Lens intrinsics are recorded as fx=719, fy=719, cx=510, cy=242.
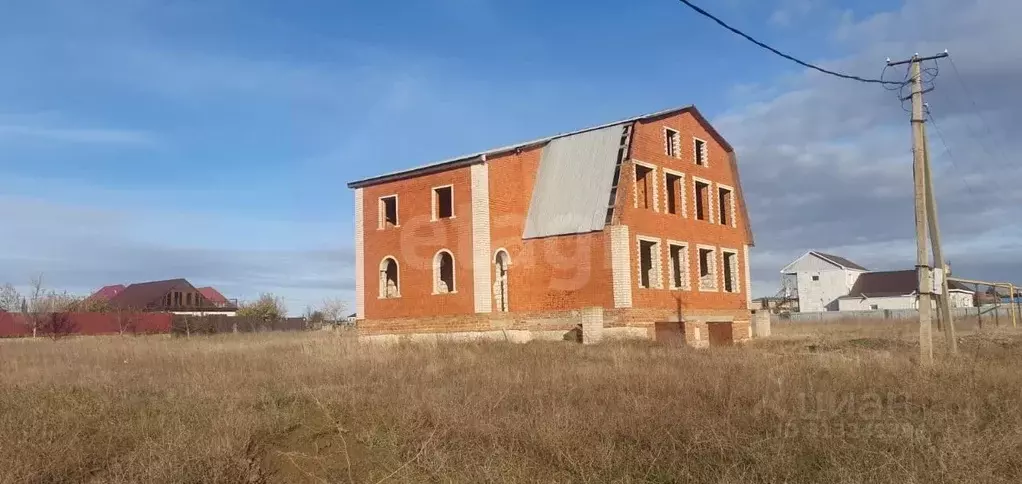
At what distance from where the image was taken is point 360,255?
26.3 metres

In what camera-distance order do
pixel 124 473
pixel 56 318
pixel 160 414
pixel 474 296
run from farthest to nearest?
pixel 56 318
pixel 474 296
pixel 160 414
pixel 124 473

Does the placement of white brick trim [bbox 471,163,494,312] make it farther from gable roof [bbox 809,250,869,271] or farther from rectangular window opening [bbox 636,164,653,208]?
gable roof [bbox 809,250,869,271]

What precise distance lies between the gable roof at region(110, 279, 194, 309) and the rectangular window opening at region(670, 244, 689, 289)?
50.8 meters

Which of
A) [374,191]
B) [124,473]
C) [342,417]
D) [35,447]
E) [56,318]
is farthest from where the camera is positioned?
[56,318]

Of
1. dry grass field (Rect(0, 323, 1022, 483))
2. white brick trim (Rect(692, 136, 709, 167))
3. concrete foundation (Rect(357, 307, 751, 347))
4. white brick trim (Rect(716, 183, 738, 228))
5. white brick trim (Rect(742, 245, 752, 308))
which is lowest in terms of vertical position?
dry grass field (Rect(0, 323, 1022, 483))

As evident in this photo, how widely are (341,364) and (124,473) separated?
8.25m

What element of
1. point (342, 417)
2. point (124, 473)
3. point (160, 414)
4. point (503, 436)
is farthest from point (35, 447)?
point (503, 436)

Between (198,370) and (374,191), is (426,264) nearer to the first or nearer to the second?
(374,191)

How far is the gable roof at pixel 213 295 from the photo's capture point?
70.2 meters

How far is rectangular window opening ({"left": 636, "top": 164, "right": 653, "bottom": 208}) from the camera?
22531mm

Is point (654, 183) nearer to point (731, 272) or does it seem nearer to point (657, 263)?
point (657, 263)

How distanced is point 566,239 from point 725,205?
823cm

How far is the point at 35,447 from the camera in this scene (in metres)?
6.45

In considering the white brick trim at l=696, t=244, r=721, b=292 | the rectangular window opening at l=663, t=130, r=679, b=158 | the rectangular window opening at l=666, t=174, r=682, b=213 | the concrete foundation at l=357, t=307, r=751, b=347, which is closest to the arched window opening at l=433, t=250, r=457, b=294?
the concrete foundation at l=357, t=307, r=751, b=347
